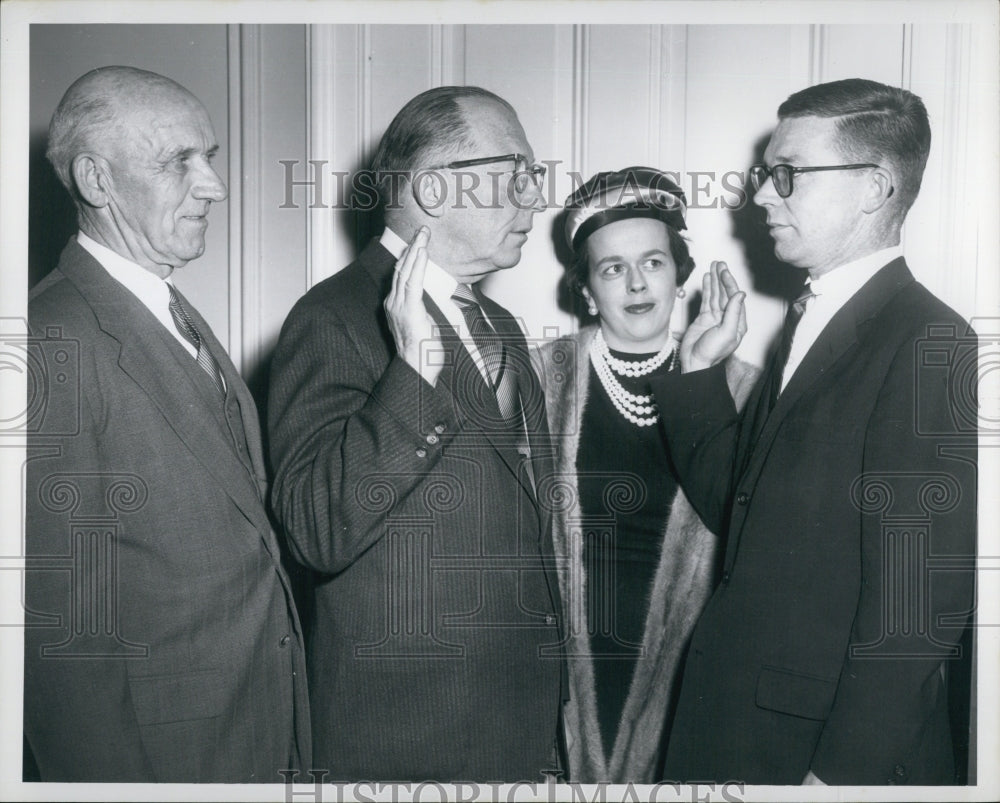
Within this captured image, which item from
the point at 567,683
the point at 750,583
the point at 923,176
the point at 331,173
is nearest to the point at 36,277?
the point at 331,173

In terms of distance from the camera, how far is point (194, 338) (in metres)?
2.14

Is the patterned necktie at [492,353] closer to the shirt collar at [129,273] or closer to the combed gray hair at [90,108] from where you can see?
the shirt collar at [129,273]

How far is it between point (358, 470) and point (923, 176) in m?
1.35

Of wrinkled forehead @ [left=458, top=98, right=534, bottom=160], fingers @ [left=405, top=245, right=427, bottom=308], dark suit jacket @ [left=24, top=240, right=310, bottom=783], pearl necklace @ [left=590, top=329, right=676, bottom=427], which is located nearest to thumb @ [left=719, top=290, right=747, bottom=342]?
pearl necklace @ [left=590, top=329, right=676, bottom=427]

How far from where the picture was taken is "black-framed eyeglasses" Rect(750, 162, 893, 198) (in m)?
2.11

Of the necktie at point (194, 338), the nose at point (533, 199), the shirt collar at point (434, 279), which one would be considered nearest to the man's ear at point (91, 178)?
the necktie at point (194, 338)

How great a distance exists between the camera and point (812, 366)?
205cm

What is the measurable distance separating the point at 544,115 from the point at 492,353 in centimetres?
53

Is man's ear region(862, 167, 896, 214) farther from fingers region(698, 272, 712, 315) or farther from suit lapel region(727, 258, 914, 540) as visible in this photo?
fingers region(698, 272, 712, 315)

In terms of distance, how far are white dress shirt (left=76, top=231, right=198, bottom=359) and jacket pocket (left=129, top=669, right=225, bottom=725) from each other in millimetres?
664

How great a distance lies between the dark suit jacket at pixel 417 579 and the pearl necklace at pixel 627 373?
0.72ft

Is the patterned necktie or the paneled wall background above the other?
the paneled wall background

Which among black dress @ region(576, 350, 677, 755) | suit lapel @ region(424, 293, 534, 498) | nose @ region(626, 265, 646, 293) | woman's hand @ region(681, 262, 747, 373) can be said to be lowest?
black dress @ region(576, 350, 677, 755)

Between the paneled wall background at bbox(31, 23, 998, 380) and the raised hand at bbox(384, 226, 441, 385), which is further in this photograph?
the paneled wall background at bbox(31, 23, 998, 380)
